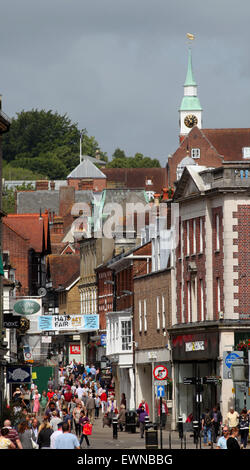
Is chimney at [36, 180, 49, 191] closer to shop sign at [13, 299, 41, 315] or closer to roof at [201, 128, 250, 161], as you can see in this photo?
roof at [201, 128, 250, 161]

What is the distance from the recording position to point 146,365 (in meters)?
83.4

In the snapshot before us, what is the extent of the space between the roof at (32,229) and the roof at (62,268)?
3002cm

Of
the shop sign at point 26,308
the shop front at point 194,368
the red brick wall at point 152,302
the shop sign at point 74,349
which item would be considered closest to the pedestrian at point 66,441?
the shop front at point 194,368

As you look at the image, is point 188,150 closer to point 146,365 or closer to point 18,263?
point 18,263

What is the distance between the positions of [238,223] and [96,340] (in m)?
62.3

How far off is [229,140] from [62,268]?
72.3 ft

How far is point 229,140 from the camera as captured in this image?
527ft

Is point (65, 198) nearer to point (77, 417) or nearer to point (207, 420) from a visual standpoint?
point (207, 420)

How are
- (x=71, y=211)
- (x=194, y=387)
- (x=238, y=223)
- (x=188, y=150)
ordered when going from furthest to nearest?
(x=71, y=211) → (x=188, y=150) → (x=194, y=387) → (x=238, y=223)

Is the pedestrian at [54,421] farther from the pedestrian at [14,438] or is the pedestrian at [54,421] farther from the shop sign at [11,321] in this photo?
the shop sign at [11,321]

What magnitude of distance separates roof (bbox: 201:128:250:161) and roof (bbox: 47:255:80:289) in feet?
62.9

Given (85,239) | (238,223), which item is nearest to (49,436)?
(238,223)

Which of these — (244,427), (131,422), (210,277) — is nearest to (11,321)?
(210,277)
